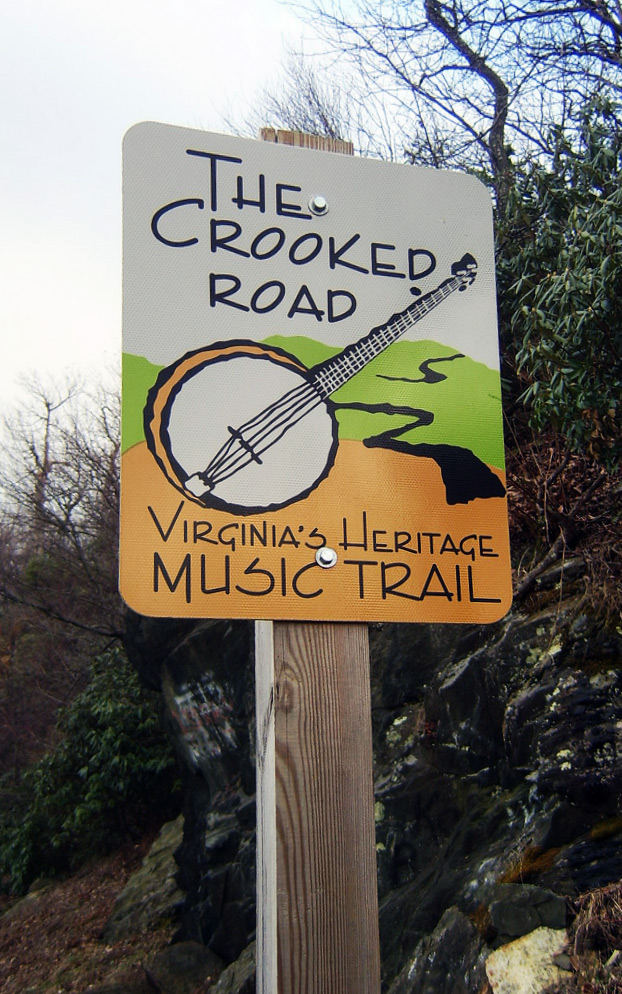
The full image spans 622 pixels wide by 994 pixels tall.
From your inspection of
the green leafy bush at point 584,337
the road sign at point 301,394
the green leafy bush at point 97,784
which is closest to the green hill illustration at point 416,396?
the road sign at point 301,394

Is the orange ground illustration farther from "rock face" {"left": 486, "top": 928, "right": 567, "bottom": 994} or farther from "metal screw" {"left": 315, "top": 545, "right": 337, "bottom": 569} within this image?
"rock face" {"left": 486, "top": 928, "right": 567, "bottom": 994}

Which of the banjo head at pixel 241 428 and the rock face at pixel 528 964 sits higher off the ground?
the banjo head at pixel 241 428

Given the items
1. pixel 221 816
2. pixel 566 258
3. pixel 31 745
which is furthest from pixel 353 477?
pixel 31 745

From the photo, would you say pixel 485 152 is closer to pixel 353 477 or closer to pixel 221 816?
pixel 221 816

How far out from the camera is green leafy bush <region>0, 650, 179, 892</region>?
43.1 ft

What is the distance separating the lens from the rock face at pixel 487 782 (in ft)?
14.9

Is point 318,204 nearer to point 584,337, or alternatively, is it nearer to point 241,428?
point 241,428

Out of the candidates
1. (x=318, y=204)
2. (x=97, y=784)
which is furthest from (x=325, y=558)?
(x=97, y=784)

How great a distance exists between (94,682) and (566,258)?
10.9 meters

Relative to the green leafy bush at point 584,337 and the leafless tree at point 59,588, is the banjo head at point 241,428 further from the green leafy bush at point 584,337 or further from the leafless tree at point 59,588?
the leafless tree at point 59,588

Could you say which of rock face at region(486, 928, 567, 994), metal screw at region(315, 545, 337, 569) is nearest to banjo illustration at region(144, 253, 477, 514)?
metal screw at region(315, 545, 337, 569)

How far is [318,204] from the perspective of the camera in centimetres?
235

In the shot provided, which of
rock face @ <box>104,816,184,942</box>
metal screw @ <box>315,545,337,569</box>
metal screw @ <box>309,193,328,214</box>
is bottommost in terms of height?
rock face @ <box>104,816,184,942</box>

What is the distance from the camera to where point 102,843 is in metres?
13.5
